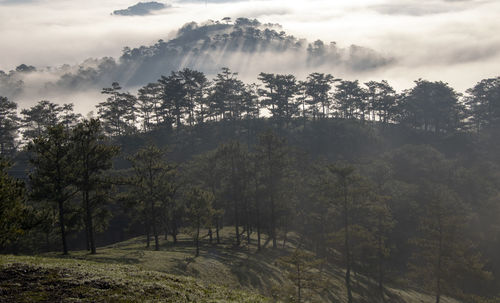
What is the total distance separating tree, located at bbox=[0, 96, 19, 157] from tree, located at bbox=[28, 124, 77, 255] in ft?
220

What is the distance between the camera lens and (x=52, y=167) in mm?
33438

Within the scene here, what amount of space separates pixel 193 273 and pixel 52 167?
17697 mm

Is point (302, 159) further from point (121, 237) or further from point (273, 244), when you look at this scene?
point (121, 237)

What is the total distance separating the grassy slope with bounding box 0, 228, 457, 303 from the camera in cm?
1994

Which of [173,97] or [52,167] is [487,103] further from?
[52,167]

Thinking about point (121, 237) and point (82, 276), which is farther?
point (121, 237)

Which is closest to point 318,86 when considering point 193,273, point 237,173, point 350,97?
point 350,97

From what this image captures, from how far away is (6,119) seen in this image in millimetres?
92000

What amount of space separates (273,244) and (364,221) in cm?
1551

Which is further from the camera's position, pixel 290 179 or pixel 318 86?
pixel 318 86

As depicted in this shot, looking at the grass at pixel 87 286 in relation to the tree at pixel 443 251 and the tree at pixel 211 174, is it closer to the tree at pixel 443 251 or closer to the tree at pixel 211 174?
the tree at pixel 443 251

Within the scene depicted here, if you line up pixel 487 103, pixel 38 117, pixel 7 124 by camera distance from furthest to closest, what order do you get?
pixel 487 103, pixel 38 117, pixel 7 124

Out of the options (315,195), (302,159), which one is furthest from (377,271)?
(302,159)

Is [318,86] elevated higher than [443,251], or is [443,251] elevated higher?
[318,86]
